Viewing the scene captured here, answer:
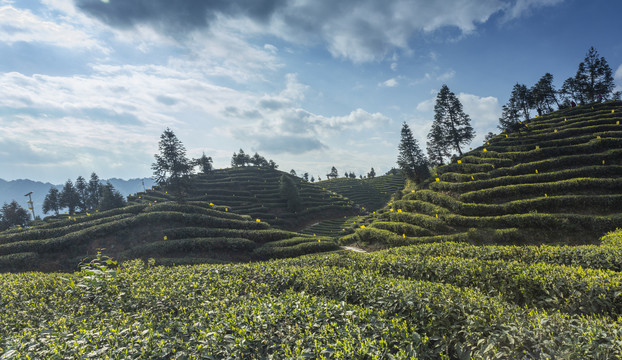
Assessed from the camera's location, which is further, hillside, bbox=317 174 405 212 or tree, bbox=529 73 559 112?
hillside, bbox=317 174 405 212

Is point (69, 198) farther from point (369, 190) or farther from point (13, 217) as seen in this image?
point (369, 190)

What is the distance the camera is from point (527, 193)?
86.5 feet

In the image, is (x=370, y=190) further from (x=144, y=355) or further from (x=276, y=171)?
(x=144, y=355)

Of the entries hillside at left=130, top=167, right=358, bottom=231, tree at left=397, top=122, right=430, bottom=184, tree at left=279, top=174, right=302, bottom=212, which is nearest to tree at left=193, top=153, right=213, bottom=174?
hillside at left=130, top=167, right=358, bottom=231

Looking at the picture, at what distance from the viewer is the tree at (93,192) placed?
72.9 meters

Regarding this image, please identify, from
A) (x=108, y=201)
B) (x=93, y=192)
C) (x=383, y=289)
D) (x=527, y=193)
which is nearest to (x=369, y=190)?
(x=527, y=193)

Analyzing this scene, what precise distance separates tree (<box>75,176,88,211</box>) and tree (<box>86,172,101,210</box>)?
36.5 inches

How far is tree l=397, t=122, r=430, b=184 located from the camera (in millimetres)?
45281

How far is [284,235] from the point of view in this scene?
34562 millimetres

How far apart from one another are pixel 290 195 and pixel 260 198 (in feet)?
25.1

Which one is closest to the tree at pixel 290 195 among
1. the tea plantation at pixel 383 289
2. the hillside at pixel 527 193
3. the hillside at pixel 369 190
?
A: the hillside at pixel 369 190

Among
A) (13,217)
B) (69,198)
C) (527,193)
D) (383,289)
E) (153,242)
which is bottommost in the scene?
(527,193)

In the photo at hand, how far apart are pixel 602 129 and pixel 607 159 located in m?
8.40

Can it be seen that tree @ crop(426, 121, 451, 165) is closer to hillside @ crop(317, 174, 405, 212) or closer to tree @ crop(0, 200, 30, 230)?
hillside @ crop(317, 174, 405, 212)
